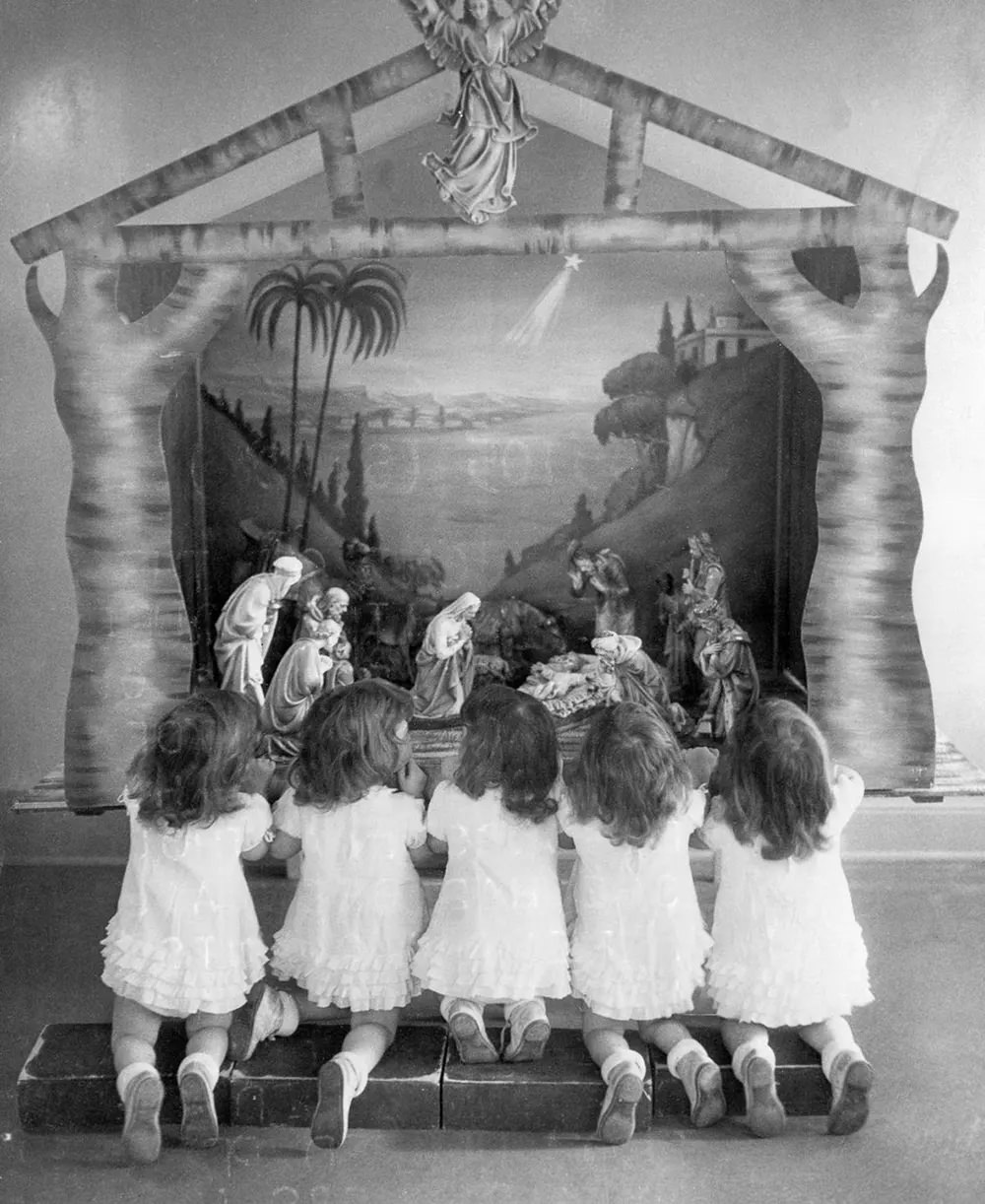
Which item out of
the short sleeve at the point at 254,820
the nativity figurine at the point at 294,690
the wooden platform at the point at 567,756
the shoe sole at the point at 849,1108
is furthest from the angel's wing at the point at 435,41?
the shoe sole at the point at 849,1108

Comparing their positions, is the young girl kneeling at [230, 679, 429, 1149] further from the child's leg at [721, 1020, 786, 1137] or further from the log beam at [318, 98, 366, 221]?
the log beam at [318, 98, 366, 221]

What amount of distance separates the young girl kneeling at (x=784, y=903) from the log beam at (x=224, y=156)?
272cm

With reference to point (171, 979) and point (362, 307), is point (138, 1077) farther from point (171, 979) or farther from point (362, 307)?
point (362, 307)

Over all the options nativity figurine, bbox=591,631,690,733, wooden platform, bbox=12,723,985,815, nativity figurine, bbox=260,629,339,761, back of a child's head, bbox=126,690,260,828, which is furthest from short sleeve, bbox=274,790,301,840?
nativity figurine, bbox=591,631,690,733

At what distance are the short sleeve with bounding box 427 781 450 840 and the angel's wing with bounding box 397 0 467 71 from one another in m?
2.65

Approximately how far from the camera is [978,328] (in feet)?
18.6

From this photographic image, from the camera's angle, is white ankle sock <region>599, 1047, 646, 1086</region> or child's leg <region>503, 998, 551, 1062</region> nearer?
white ankle sock <region>599, 1047, 646, 1086</region>

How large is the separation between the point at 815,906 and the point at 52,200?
381cm

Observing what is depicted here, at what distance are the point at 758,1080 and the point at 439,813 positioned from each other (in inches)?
42.5

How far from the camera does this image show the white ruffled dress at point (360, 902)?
13.4 ft

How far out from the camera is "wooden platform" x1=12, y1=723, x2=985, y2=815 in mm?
5734

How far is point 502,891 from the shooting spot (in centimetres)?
405

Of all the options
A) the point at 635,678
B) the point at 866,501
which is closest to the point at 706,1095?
the point at 635,678

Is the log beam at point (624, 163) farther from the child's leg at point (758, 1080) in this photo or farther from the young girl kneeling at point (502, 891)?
the child's leg at point (758, 1080)
